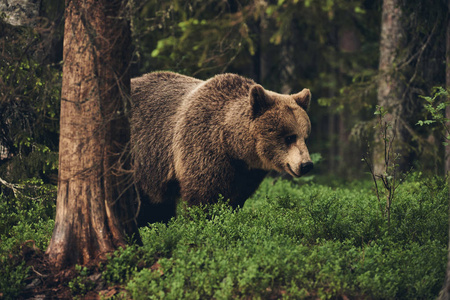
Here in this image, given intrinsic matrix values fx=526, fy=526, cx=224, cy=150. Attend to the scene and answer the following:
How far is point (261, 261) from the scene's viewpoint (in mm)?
5145

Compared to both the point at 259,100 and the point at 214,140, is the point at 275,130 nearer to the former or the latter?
the point at 259,100

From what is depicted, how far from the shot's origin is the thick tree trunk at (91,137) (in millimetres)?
5477

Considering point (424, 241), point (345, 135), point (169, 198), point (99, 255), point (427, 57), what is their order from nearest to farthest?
point (99, 255)
point (424, 241)
point (169, 198)
point (427, 57)
point (345, 135)

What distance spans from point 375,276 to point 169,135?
3928mm

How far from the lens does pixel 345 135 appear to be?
2453 cm

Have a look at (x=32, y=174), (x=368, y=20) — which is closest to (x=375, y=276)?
(x=32, y=174)

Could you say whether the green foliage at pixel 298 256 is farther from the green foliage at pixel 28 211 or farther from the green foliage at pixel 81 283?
the green foliage at pixel 28 211

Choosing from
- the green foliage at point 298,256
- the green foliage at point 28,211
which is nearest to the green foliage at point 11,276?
the green foliage at point 28,211

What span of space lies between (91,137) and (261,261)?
85.5 inches

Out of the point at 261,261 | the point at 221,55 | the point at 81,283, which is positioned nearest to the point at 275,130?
the point at 221,55

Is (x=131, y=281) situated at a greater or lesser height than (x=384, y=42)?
lesser

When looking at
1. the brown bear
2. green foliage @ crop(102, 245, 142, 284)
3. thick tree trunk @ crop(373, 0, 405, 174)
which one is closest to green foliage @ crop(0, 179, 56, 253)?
green foliage @ crop(102, 245, 142, 284)

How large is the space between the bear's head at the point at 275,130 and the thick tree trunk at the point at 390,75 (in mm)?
4231

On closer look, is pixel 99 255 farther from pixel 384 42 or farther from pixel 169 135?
pixel 384 42
